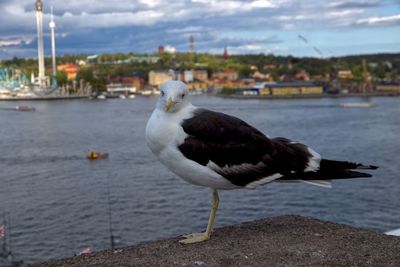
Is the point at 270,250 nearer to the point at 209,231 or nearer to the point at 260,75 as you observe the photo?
the point at 209,231

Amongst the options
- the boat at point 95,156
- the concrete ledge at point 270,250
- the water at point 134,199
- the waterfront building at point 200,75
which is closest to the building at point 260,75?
the waterfront building at point 200,75

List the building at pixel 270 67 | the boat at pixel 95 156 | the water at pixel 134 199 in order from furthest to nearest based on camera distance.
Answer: the building at pixel 270 67, the boat at pixel 95 156, the water at pixel 134 199

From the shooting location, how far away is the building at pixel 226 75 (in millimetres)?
107062

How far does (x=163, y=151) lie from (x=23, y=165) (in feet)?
62.5

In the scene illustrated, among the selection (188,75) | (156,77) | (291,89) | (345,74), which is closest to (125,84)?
(156,77)

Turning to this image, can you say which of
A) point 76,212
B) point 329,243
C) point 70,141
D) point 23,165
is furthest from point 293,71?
point 329,243

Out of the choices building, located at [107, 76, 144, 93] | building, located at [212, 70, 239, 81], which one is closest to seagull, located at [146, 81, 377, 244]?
building, located at [107, 76, 144, 93]

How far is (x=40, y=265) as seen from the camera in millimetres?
2762

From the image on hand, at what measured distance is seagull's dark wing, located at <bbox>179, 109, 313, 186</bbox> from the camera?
2764 mm

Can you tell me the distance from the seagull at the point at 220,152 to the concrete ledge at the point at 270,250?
0.22 m

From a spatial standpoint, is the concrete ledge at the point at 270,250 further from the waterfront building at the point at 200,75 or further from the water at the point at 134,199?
the waterfront building at the point at 200,75

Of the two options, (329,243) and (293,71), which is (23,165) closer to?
(329,243)

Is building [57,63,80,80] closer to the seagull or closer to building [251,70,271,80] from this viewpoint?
building [251,70,271,80]

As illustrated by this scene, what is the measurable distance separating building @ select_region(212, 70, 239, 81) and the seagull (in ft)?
341
